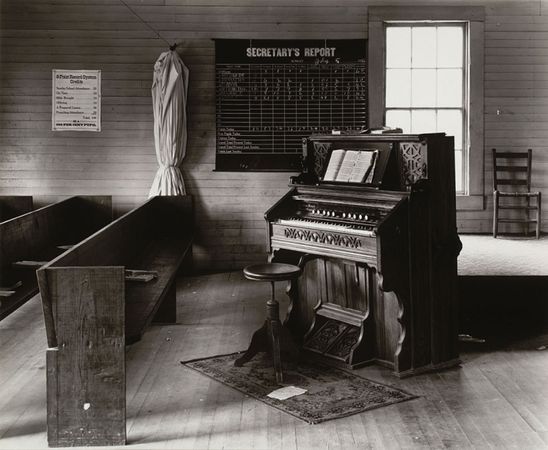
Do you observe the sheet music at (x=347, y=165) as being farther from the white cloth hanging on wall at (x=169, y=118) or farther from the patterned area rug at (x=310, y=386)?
the white cloth hanging on wall at (x=169, y=118)

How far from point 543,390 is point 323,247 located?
1620 mm

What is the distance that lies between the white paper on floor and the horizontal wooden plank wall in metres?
4.18

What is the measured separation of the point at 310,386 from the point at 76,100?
5.18 m

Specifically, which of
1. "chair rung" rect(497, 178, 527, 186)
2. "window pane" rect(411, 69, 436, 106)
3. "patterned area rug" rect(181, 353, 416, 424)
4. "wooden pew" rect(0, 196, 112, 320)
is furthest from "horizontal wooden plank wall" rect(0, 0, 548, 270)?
"patterned area rug" rect(181, 353, 416, 424)

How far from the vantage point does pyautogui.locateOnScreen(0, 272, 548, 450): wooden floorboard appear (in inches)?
150

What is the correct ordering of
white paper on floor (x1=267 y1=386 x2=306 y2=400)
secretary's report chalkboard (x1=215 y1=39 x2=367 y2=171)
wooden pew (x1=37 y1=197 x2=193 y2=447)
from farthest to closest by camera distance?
secretary's report chalkboard (x1=215 y1=39 x2=367 y2=171)
white paper on floor (x1=267 y1=386 x2=306 y2=400)
wooden pew (x1=37 y1=197 x2=193 y2=447)

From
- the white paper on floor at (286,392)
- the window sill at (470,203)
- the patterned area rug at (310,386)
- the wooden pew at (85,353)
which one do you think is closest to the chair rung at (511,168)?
the window sill at (470,203)

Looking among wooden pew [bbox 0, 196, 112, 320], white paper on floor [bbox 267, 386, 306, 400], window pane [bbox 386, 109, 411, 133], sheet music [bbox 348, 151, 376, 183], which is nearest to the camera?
white paper on floor [bbox 267, 386, 306, 400]

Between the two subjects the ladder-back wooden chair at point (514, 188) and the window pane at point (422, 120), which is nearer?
the ladder-back wooden chair at point (514, 188)

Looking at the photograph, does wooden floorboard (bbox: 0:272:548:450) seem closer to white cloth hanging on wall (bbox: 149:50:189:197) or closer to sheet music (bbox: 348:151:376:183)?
sheet music (bbox: 348:151:376:183)

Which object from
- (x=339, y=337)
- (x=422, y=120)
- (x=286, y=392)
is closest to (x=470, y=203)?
(x=422, y=120)

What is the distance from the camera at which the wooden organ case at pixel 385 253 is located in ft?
15.8

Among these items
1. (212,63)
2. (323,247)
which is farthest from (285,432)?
(212,63)

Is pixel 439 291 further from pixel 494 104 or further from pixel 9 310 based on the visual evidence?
pixel 494 104
